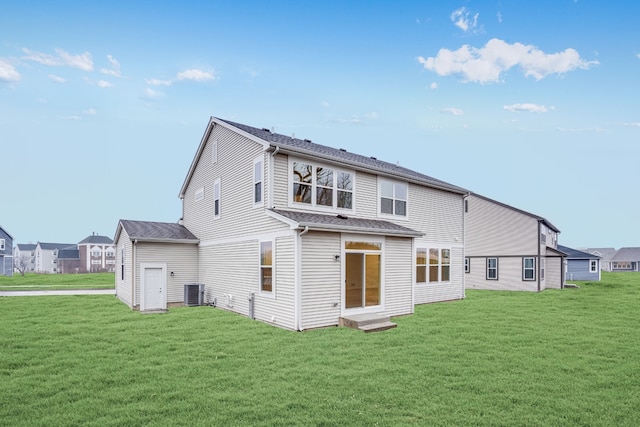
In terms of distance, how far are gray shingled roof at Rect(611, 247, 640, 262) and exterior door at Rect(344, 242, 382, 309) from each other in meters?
73.2

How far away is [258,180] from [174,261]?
6828 millimetres

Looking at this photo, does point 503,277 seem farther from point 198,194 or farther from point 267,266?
point 198,194

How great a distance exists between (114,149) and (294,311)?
2408 cm

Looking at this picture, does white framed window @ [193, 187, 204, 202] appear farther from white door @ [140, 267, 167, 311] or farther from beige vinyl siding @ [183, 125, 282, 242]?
white door @ [140, 267, 167, 311]

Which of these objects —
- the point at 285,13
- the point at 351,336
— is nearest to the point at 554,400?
the point at 351,336

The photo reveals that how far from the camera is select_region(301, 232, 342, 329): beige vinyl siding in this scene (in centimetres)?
1021

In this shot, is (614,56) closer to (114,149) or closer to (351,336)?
(351,336)

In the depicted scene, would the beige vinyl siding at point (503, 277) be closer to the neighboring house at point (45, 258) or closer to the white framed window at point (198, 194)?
the white framed window at point (198, 194)

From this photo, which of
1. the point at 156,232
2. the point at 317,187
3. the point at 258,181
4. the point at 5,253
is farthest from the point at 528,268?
the point at 5,253

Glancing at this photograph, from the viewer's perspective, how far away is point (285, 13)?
19344 mm

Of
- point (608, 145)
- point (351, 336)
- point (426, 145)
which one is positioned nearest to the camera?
point (351, 336)

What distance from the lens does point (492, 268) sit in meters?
25.1

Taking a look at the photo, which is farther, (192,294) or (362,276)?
(192,294)

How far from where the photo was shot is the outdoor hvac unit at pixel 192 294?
15.3 metres
